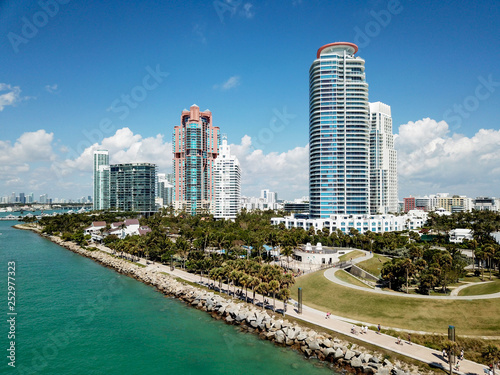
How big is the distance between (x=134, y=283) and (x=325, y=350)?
48.1 meters

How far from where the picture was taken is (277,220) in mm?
146625

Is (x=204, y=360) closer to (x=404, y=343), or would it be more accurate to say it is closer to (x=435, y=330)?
(x=404, y=343)

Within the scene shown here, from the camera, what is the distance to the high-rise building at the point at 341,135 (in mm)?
128750

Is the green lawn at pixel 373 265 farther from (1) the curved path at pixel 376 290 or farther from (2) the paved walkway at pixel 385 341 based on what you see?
(2) the paved walkway at pixel 385 341

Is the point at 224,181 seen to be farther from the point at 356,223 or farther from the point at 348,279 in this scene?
the point at 348,279

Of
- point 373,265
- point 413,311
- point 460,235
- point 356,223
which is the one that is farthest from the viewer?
point 356,223

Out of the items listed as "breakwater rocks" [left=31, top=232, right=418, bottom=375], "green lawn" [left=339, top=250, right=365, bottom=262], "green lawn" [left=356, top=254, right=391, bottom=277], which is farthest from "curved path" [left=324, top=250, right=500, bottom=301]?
"breakwater rocks" [left=31, top=232, right=418, bottom=375]

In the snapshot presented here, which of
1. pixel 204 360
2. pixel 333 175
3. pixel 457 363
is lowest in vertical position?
pixel 204 360

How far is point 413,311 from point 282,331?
761 inches

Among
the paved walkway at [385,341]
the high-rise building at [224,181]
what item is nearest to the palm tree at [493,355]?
the paved walkway at [385,341]

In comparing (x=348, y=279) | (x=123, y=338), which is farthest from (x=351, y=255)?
(x=123, y=338)

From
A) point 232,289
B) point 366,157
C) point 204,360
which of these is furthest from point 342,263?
point 366,157

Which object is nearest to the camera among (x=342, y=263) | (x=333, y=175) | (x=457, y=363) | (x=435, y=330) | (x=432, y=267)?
(x=457, y=363)

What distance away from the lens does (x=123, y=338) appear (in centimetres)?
4284
